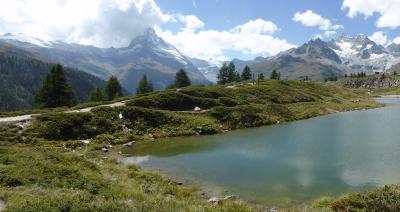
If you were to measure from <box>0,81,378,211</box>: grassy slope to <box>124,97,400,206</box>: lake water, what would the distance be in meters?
3.74

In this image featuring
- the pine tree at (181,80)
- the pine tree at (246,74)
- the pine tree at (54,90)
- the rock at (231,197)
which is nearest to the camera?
the rock at (231,197)

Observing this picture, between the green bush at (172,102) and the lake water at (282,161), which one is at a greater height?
the green bush at (172,102)

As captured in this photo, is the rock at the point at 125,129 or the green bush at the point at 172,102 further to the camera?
the green bush at the point at 172,102

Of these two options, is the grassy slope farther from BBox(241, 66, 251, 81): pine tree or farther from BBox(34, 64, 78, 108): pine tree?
BBox(241, 66, 251, 81): pine tree

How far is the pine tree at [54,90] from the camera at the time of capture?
87.7 meters

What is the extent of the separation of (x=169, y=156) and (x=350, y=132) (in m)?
31.6

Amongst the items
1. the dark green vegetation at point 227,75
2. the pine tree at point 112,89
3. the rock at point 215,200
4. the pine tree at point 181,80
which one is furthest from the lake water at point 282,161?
the dark green vegetation at point 227,75

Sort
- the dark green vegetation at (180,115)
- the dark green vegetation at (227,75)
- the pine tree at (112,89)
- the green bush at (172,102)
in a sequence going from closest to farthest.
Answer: the dark green vegetation at (180,115), the green bush at (172,102), the pine tree at (112,89), the dark green vegetation at (227,75)

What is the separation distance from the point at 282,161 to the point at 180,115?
1173 inches

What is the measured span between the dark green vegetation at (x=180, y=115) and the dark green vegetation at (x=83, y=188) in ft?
62.3

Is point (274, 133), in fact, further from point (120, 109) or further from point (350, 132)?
point (120, 109)

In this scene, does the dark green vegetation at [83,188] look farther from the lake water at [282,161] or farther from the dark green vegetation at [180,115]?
the dark green vegetation at [180,115]

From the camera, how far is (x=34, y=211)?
58.9 feet

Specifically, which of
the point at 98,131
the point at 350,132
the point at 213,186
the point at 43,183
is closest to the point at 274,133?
the point at 350,132
